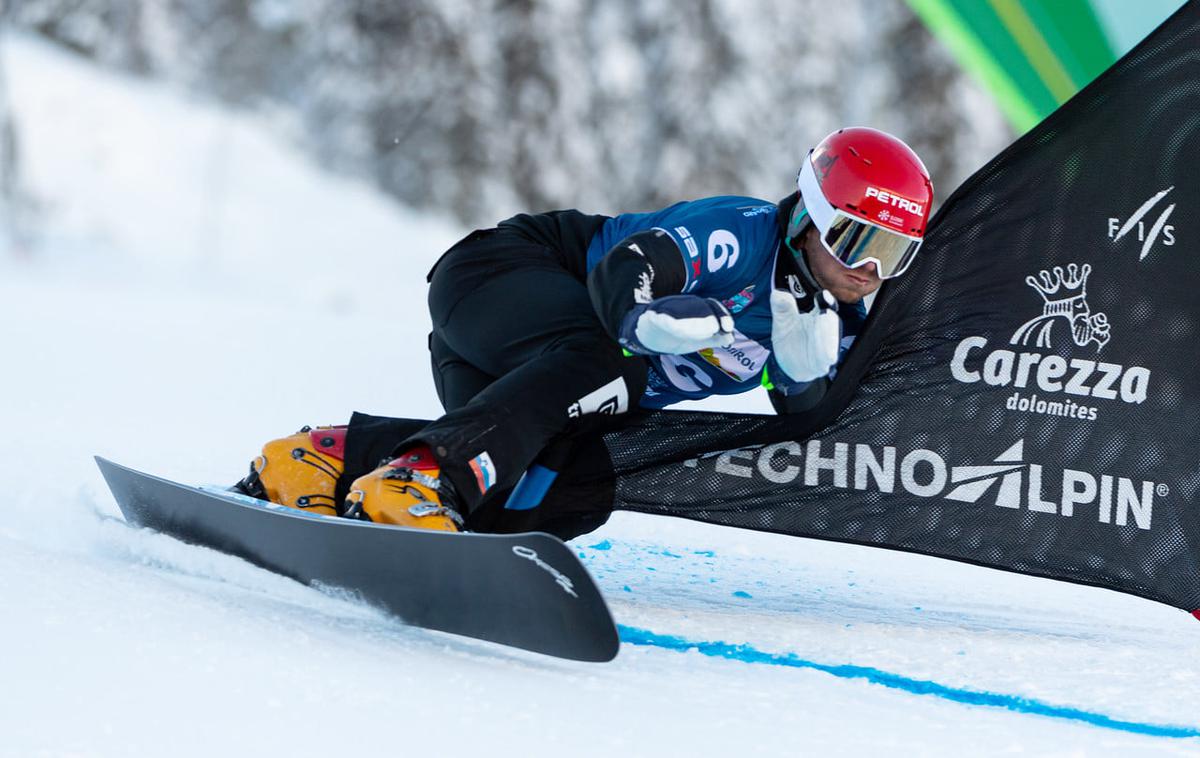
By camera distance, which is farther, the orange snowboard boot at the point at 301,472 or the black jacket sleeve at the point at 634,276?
the orange snowboard boot at the point at 301,472

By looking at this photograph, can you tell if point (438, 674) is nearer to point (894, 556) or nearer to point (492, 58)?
point (894, 556)

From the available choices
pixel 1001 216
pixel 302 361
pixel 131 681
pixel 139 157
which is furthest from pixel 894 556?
pixel 139 157

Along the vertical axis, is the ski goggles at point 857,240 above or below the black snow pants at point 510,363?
above

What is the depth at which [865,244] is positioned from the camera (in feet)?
8.83

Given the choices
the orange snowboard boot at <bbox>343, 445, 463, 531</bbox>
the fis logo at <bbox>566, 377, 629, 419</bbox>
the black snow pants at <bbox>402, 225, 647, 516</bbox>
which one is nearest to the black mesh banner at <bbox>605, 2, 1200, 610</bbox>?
the fis logo at <bbox>566, 377, 629, 419</bbox>

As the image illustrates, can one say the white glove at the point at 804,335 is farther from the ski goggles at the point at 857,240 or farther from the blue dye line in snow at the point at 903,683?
the blue dye line in snow at the point at 903,683

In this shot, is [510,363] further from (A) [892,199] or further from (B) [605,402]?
(A) [892,199]

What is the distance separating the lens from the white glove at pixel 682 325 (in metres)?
2.40

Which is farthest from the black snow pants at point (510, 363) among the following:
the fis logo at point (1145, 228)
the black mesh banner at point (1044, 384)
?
the fis logo at point (1145, 228)

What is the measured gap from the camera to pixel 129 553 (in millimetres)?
2768

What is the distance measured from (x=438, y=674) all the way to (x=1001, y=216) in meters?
1.83

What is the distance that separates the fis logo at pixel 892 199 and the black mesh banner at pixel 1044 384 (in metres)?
0.48

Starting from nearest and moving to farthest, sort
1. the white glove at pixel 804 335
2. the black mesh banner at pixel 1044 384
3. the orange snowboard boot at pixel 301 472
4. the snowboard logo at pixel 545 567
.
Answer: the snowboard logo at pixel 545 567, the white glove at pixel 804 335, the orange snowboard boot at pixel 301 472, the black mesh banner at pixel 1044 384

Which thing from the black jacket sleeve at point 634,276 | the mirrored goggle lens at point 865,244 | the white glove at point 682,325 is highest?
the mirrored goggle lens at point 865,244
